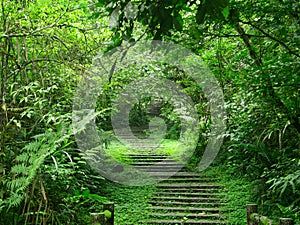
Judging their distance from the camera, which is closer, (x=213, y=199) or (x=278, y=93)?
(x=278, y=93)

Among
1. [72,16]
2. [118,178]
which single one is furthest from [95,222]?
[118,178]

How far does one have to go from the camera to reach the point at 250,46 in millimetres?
3625

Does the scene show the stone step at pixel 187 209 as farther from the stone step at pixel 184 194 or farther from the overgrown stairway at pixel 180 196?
the stone step at pixel 184 194

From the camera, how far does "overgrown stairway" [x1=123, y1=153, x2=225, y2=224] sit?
216 inches

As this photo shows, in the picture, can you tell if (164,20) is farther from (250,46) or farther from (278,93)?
(250,46)

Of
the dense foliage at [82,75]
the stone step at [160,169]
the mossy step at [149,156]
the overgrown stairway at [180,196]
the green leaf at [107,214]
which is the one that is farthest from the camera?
the mossy step at [149,156]

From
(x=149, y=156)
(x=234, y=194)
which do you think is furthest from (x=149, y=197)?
(x=149, y=156)

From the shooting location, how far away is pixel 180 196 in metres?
6.50

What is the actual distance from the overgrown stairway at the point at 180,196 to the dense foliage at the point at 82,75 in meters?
0.79

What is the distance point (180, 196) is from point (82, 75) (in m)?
3.51

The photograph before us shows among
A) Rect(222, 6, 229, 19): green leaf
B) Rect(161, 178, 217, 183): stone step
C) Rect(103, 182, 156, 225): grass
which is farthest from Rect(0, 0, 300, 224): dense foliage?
Rect(161, 178, 217, 183): stone step

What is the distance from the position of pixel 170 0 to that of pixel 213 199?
515 centimetres

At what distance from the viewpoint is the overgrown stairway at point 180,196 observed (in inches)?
216

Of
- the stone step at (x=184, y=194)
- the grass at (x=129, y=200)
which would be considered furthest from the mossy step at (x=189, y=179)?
the stone step at (x=184, y=194)
